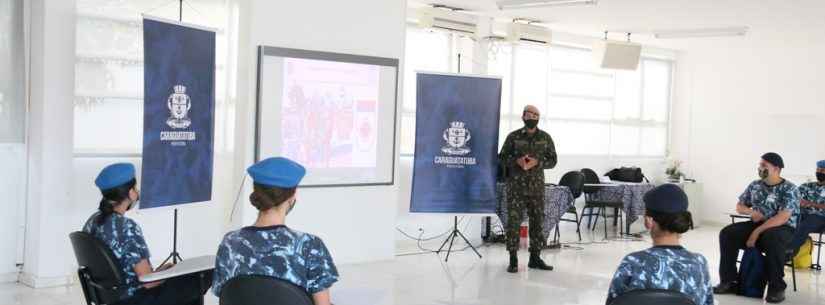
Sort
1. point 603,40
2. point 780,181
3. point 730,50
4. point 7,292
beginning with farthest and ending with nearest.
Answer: point 730,50, point 603,40, point 780,181, point 7,292

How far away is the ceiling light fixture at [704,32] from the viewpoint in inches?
366

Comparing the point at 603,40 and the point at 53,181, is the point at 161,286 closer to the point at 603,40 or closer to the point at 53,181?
the point at 53,181

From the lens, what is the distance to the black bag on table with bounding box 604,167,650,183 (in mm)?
11039

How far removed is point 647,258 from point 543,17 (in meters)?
6.46

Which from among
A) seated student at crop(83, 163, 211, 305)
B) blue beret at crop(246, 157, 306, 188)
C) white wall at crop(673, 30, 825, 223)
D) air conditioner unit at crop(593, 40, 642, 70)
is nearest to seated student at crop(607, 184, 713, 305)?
blue beret at crop(246, 157, 306, 188)

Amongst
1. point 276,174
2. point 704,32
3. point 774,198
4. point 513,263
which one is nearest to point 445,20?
point 513,263

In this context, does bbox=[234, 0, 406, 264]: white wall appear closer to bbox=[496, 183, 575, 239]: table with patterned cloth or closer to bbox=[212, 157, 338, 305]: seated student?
A: bbox=[496, 183, 575, 239]: table with patterned cloth

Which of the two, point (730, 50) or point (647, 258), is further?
point (730, 50)

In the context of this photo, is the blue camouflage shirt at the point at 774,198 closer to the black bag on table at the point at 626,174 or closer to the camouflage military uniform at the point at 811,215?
the camouflage military uniform at the point at 811,215

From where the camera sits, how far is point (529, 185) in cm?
730

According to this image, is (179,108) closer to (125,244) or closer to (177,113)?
(177,113)

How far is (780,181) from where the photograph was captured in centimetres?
625

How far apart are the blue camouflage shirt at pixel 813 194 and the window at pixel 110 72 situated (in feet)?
19.0

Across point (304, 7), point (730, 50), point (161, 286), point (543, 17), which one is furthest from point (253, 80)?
point (730, 50)
